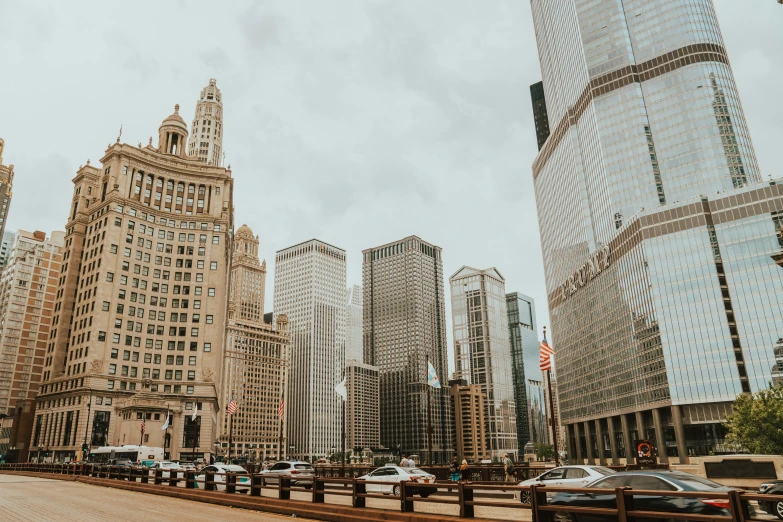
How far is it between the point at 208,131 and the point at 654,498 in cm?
18459

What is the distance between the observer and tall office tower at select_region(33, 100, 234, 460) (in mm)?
91125

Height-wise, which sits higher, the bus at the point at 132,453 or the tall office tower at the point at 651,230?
the tall office tower at the point at 651,230

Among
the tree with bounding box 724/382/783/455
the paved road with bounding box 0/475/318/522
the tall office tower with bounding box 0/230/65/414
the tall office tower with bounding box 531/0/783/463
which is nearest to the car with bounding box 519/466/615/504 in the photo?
the paved road with bounding box 0/475/318/522

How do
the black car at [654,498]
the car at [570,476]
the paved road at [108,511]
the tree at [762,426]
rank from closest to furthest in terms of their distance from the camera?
the black car at [654,498]
the paved road at [108,511]
the car at [570,476]
the tree at [762,426]

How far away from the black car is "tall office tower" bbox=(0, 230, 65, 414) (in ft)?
584

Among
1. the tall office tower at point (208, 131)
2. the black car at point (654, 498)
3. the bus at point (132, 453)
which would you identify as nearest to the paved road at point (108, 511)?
the black car at point (654, 498)

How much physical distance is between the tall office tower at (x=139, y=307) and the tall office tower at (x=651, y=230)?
88250 millimetres

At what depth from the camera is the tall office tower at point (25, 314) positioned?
159375mm

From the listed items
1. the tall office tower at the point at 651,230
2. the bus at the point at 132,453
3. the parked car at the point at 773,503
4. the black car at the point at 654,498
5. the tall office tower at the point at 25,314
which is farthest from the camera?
the tall office tower at the point at 25,314

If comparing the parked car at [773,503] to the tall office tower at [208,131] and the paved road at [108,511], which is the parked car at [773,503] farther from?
the tall office tower at [208,131]

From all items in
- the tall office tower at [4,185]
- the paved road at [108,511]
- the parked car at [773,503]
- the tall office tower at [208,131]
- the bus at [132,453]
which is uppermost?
the tall office tower at [208,131]

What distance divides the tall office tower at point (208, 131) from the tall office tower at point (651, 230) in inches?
4370

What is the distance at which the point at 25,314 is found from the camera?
165m

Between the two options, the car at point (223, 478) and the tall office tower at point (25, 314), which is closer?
the car at point (223, 478)
